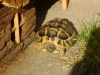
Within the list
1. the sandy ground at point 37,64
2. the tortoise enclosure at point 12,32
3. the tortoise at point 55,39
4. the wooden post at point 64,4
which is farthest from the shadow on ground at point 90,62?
the wooden post at point 64,4

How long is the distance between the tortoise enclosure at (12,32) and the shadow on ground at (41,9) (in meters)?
0.76

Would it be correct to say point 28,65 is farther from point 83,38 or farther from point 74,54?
point 83,38

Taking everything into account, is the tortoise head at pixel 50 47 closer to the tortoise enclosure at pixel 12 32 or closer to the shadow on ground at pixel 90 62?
the tortoise enclosure at pixel 12 32

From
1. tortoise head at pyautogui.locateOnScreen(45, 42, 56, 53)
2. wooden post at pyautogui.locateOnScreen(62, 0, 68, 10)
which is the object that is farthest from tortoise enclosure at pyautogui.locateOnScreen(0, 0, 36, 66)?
wooden post at pyautogui.locateOnScreen(62, 0, 68, 10)

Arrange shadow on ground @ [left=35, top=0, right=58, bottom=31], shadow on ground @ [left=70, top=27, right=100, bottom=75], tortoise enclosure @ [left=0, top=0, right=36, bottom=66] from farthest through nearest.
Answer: shadow on ground @ [left=35, top=0, right=58, bottom=31]
shadow on ground @ [left=70, top=27, right=100, bottom=75]
tortoise enclosure @ [left=0, top=0, right=36, bottom=66]

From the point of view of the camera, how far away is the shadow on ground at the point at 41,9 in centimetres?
519

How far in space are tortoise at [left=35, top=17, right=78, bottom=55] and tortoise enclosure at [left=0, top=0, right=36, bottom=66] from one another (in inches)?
8.5

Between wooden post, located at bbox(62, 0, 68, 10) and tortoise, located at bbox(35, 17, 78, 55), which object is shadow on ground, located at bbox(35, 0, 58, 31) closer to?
wooden post, located at bbox(62, 0, 68, 10)

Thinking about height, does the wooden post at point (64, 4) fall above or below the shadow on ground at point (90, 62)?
above

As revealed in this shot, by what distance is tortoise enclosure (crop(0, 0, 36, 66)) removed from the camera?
3.54 metres

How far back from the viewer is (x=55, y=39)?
407 centimetres

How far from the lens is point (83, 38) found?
4480 millimetres

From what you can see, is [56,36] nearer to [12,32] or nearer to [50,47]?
[50,47]

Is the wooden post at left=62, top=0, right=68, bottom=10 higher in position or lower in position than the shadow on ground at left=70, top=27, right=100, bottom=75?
higher
